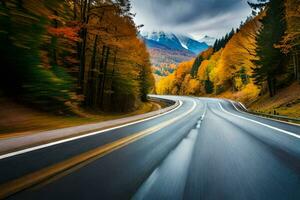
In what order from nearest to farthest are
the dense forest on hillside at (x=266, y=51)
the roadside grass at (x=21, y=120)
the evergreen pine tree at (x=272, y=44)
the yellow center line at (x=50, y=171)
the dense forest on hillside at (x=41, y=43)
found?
the yellow center line at (x=50, y=171) → the roadside grass at (x=21, y=120) → the dense forest on hillside at (x=41, y=43) → the dense forest on hillside at (x=266, y=51) → the evergreen pine tree at (x=272, y=44)

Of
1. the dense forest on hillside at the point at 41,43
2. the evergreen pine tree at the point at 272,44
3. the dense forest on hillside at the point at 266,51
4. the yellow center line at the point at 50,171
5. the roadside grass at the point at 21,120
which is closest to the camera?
the yellow center line at the point at 50,171

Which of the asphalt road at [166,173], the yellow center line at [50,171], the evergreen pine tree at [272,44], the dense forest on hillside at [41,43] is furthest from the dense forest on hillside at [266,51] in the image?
the yellow center line at [50,171]

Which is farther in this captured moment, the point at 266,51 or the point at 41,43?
the point at 266,51

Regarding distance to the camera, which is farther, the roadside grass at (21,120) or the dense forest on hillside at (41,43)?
the dense forest on hillside at (41,43)

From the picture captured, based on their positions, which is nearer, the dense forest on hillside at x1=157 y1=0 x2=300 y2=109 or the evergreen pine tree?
the dense forest on hillside at x1=157 y1=0 x2=300 y2=109

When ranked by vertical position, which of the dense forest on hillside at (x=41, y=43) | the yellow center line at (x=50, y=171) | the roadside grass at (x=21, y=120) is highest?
the dense forest on hillside at (x=41, y=43)

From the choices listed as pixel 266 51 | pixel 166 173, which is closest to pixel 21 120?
pixel 166 173

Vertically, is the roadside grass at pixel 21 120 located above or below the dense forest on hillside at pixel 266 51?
below

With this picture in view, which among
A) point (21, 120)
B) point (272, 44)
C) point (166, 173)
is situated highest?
point (272, 44)

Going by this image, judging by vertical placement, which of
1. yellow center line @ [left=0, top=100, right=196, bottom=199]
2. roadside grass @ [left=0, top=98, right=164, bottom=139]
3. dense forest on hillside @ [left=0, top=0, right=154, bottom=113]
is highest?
dense forest on hillside @ [left=0, top=0, right=154, bottom=113]

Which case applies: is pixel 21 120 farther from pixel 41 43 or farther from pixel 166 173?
pixel 166 173

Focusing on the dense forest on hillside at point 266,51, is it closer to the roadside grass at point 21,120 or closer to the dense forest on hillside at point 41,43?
the dense forest on hillside at point 41,43

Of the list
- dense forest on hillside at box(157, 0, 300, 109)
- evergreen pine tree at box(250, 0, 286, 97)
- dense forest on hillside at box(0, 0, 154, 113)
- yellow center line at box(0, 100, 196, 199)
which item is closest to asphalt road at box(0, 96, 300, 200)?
yellow center line at box(0, 100, 196, 199)

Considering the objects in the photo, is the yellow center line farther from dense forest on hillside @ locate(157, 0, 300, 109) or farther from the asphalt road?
dense forest on hillside @ locate(157, 0, 300, 109)
